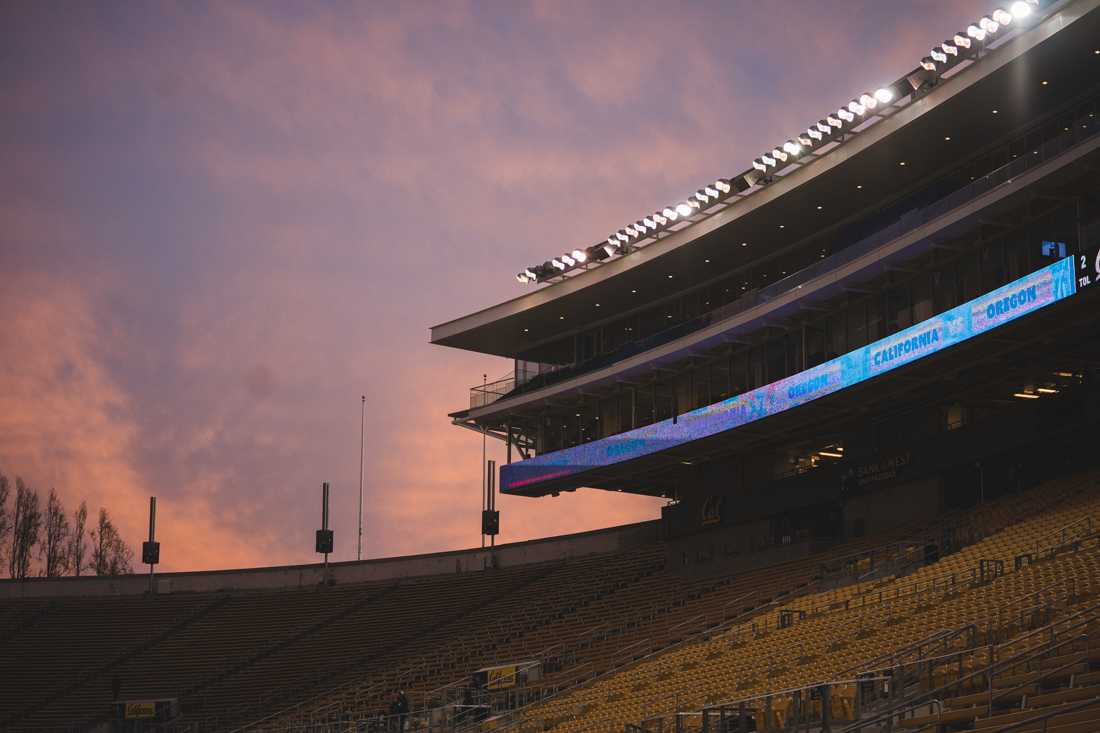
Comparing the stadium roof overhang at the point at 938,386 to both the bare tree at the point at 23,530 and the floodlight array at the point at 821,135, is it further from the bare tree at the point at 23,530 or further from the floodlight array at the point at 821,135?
the bare tree at the point at 23,530

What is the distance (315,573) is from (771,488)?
18.9 metres

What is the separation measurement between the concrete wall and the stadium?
116 mm

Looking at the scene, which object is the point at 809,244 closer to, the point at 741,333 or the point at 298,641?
the point at 741,333

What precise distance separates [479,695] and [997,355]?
13.2 meters

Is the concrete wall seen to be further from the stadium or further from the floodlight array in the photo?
the floodlight array

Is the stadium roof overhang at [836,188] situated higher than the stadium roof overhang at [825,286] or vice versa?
the stadium roof overhang at [836,188]

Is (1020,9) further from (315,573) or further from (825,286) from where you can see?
(315,573)

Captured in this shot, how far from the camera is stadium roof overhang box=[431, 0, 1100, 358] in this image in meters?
28.5

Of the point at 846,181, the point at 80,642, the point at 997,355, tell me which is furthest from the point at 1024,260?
the point at 80,642

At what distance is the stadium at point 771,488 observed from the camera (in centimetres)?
2277

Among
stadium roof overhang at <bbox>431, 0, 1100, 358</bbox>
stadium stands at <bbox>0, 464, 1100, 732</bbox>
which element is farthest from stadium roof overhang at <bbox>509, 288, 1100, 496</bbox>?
stadium roof overhang at <bbox>431, 0, 1100, 358</bbox>

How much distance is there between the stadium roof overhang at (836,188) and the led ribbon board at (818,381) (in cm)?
428

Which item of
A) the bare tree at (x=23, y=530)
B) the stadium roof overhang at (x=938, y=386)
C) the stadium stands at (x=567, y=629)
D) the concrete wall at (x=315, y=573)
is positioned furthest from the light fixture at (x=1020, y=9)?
the bare tree at (x=23, y=530)

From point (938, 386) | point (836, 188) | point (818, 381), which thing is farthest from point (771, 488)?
point (836, 188)
